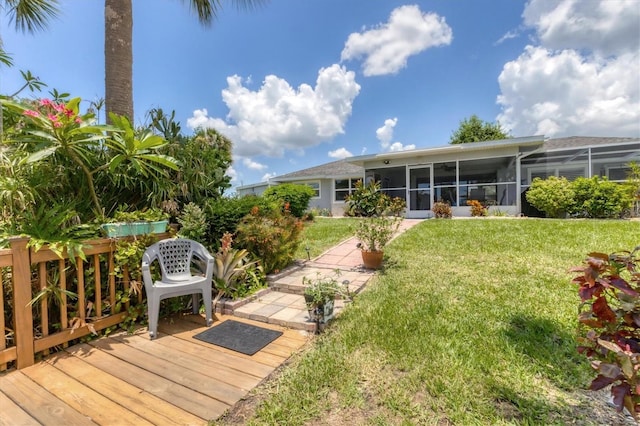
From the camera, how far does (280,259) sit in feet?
15.3

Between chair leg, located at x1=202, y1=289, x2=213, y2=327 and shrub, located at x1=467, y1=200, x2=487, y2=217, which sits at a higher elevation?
shrub, located at x1=467, y1=200, x2=487, y2=217

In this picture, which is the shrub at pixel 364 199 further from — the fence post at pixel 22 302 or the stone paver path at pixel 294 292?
the fence post at pixel 22 302

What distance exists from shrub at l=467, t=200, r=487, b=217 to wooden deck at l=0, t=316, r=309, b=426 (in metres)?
12.0

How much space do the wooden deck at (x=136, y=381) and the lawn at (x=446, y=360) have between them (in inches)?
9.6

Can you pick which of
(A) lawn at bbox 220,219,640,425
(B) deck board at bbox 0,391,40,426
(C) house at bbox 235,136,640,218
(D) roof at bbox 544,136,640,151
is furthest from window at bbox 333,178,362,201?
(B) deck board at bbox 0,391,40,426

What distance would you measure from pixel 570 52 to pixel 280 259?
1315cm

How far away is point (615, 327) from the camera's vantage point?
150cm

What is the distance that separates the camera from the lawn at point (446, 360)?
5.84 ft

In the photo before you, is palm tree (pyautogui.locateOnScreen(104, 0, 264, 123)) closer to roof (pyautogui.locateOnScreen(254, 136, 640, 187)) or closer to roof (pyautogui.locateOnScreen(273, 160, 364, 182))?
roof (pyautogui.locateOnScreen(254, 136, 640, 187))

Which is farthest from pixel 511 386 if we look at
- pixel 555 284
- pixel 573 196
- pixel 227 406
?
pixel 573 196

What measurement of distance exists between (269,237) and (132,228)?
1.83 meters

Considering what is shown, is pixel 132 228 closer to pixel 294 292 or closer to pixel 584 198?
pixel 294 292

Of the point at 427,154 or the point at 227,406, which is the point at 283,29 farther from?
the point at 227,406

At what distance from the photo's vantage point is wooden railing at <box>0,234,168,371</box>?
2314 mm
